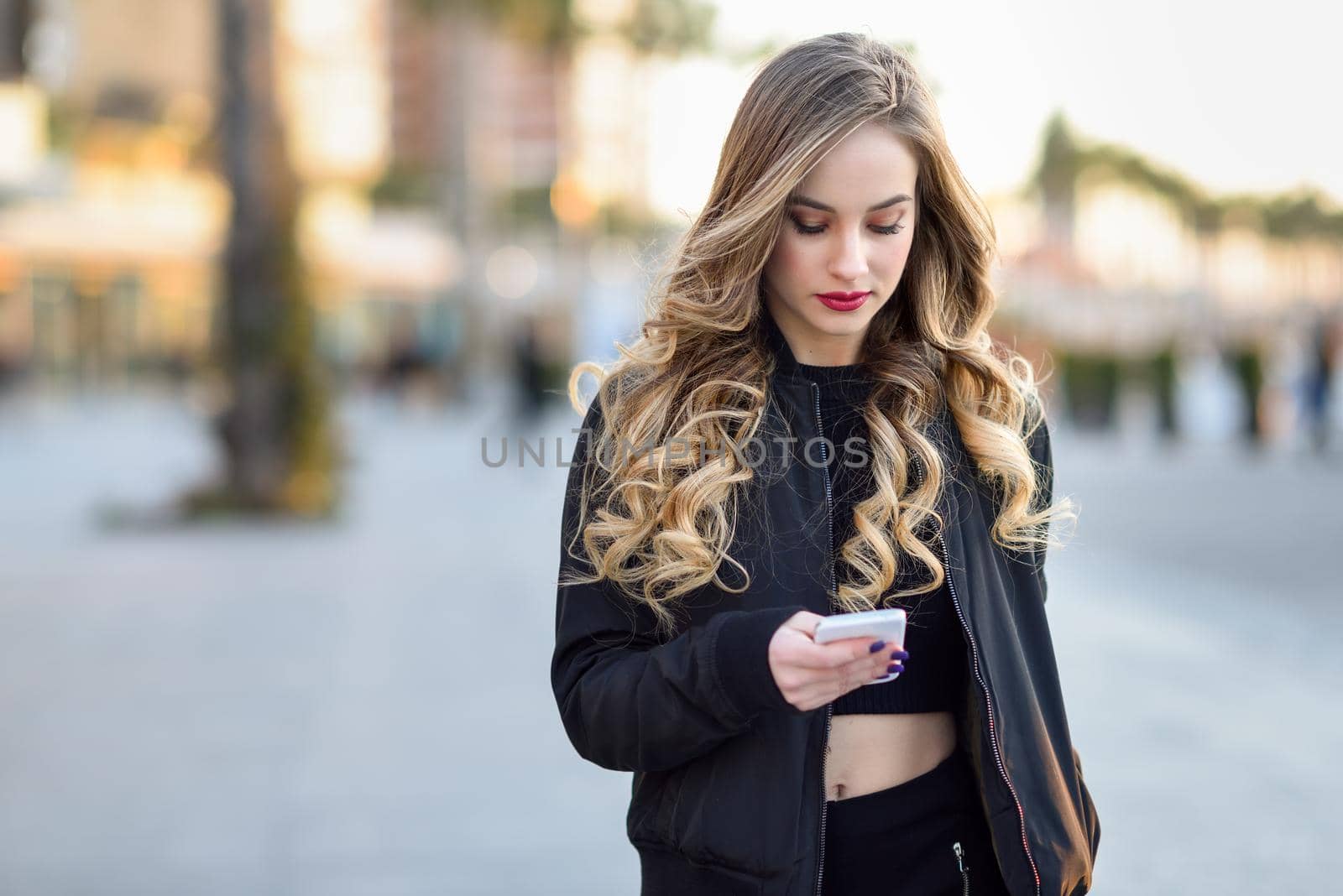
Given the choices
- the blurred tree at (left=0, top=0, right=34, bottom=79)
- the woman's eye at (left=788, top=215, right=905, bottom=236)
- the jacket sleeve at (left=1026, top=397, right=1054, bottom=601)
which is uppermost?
the blurred tree at (left=0, top=0, right=34, bottom=79)

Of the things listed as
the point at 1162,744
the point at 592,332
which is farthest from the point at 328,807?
the point at 592,332

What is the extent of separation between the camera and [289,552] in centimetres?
1086

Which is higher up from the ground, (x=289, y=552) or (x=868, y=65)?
(x=868, y=65)

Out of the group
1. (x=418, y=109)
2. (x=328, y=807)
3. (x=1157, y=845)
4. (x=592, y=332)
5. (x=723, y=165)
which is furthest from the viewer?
(x=418, y=109)

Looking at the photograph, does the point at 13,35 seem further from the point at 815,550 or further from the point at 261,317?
the point at 261,317

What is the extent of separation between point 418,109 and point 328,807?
71.8 metres

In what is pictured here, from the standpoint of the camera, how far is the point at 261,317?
1309 cm

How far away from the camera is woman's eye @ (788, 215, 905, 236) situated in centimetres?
186

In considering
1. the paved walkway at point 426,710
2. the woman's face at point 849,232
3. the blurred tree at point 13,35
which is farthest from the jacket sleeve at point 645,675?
the blurred tree at point 13,35

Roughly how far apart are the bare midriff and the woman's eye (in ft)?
2.16

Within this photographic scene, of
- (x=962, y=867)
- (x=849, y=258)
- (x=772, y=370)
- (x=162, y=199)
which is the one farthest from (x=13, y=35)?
(x=162, y=199)

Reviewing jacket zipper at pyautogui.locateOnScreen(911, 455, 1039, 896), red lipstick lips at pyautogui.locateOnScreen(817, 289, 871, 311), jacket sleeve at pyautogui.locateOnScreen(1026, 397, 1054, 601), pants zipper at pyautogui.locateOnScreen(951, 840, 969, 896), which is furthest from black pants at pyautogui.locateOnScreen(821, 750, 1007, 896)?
red lipstick lips at pyautogui.locateOnScreen(817, 289, 871, 311)

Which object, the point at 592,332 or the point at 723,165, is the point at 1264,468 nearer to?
the point at 592,332

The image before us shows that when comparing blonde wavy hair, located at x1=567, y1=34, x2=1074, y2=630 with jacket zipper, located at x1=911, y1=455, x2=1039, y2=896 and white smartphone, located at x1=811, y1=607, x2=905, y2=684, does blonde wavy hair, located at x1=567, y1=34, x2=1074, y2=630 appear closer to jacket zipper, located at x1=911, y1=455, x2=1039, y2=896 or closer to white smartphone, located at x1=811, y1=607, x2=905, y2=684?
jacket zipper, located at x1=911, y1=455, x2=1039, y2=896
